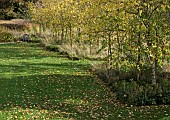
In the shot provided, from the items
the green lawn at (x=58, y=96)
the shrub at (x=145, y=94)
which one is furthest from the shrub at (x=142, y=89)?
the green lawn at (x=58, y=96)

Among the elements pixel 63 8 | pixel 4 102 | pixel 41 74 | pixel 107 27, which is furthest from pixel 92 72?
pixel 63 8

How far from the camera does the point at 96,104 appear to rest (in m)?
15.1

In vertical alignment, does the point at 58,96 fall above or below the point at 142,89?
below

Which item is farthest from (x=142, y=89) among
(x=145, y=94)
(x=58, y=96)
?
(x=58, y=96)

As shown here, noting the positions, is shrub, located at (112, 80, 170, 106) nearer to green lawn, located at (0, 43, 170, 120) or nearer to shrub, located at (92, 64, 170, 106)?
shrub, located at (92, 64, 170, 106)

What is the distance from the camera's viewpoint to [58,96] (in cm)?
1639

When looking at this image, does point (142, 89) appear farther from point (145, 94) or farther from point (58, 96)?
point (58, 96)

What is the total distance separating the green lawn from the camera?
520 inches

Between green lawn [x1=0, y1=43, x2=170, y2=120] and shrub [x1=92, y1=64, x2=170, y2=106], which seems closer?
green lawn [x1=0, y1=43, x2=170, y2=120]

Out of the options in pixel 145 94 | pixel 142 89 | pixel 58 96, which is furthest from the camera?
pixel 58 96

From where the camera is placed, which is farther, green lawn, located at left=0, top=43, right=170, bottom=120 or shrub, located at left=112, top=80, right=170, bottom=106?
shrub, located at left=112, top=80, right=170, bottom=106

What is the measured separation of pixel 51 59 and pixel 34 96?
13.3 meters

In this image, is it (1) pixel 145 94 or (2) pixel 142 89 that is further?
(2) pixel 142 89

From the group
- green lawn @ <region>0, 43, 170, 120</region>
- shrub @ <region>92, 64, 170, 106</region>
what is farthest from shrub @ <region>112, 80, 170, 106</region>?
green lawn @ <region>0, 43, 170, 120</region>
